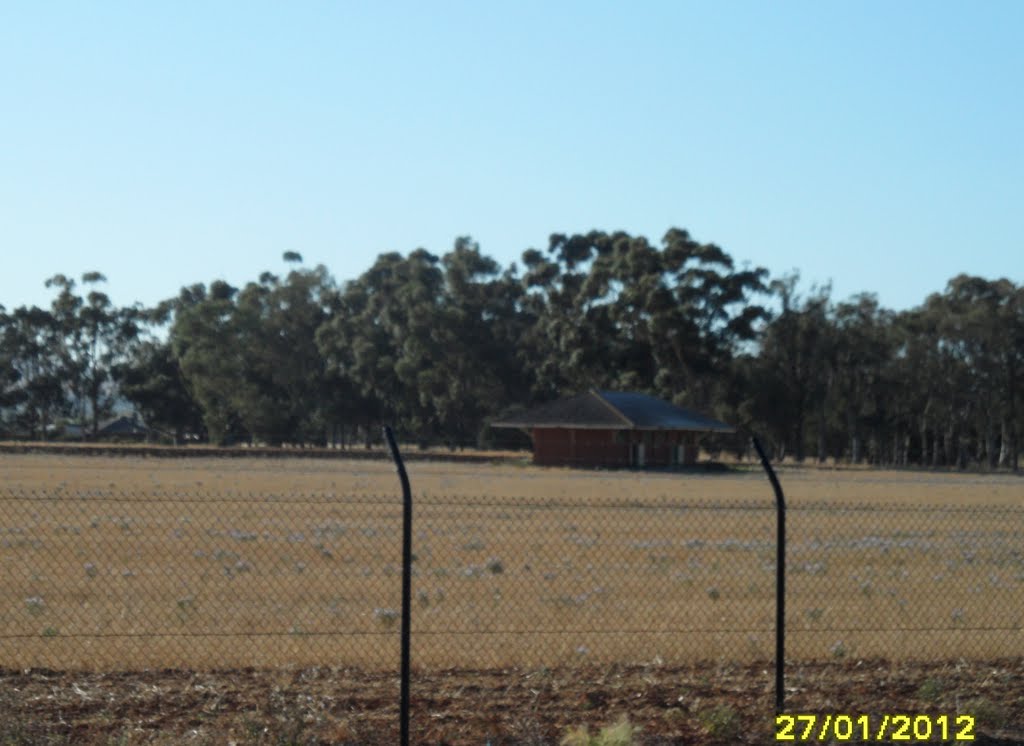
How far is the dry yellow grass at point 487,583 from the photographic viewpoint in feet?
39.2

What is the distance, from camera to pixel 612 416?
71.9 meters

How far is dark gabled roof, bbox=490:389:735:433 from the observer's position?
71.5 meters

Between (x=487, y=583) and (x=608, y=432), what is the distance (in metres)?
56.4

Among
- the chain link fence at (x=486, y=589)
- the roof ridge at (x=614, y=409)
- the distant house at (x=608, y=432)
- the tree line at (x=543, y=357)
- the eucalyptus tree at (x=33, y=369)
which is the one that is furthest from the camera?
the eucalyptus tree at (x=33, y=369)

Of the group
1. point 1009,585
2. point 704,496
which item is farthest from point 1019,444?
point 1009,585

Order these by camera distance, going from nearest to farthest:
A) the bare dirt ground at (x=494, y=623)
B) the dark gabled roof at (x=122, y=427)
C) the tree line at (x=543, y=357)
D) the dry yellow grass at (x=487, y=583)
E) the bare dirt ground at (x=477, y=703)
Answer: the bare dirt ground at (x=477, y=703) → the bare dirt ground at (x=494, y=623) → the dry yellow grass at (x=487, y=583) → the tree line at (x=543, y=357) → the dark gabled roof at (x=122, y=427)

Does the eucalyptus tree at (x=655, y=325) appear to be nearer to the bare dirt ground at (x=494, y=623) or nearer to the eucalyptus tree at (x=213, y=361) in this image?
the eucalyptus tree at (x=213, y=361)

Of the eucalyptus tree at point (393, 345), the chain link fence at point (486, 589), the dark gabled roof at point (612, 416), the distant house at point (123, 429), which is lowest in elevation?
the chain link fence at point (486, 589)

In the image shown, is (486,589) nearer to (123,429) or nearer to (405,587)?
(405,587)

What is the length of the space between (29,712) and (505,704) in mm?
3267

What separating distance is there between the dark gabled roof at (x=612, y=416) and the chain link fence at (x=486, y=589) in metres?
44.8

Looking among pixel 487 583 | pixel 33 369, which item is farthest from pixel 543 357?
pixel 487 583

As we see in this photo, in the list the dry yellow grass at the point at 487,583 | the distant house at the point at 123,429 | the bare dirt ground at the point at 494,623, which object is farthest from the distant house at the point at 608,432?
the distant house at the point at 123,429

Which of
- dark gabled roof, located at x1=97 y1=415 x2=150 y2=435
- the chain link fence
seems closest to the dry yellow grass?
the chain link fence
